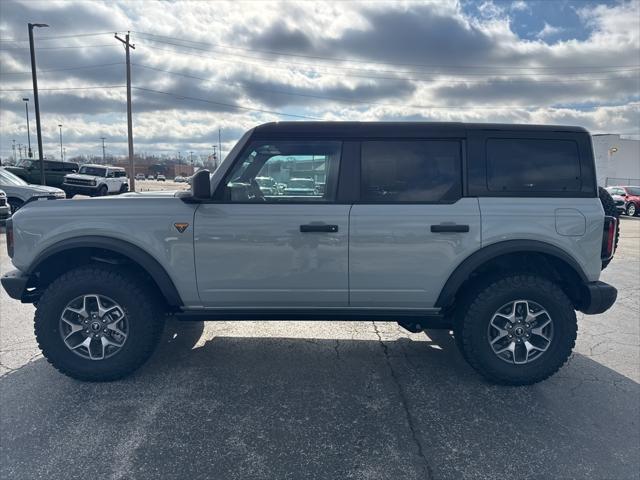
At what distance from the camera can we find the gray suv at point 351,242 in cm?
322

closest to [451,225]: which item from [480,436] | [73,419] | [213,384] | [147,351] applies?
[480,436]

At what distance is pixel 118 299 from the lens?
3.27 metres

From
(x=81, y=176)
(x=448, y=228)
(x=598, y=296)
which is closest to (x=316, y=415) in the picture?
(x=448, y=228)

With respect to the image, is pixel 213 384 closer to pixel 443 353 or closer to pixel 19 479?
pixel 19 479

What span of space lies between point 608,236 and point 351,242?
2.04 meters

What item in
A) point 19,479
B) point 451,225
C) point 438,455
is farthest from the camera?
point 451,225

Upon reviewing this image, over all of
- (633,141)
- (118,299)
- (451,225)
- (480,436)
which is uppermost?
(633,141)

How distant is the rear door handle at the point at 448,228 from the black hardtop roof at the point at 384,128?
75 cm

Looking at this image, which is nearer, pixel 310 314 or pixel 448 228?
pixel 448 228

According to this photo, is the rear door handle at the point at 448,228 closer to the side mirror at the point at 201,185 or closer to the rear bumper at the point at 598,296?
the rear bumper at the point at 598,296

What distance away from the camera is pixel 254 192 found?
3346mm

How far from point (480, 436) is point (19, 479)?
2.74 metres

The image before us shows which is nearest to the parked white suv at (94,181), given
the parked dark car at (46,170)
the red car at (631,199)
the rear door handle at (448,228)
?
the parked dark car at (46,170)

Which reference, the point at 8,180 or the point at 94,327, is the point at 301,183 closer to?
the point at 94,327
